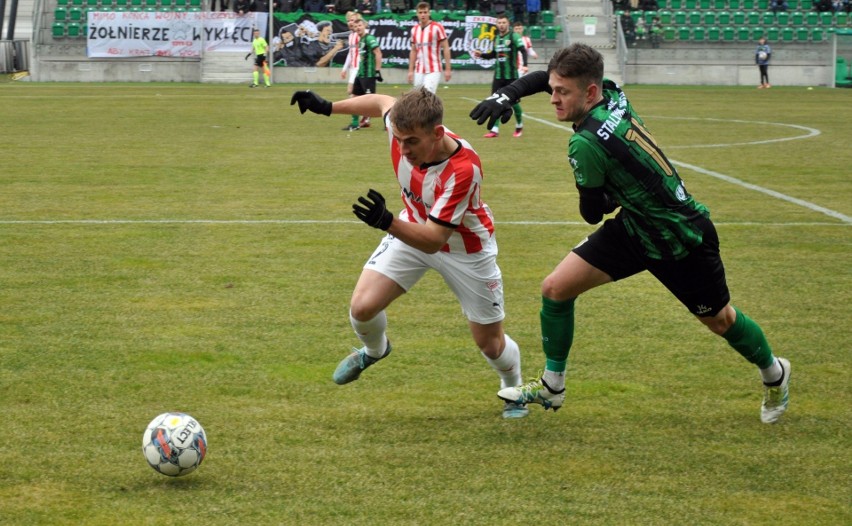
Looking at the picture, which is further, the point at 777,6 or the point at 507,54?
the point at 777,6

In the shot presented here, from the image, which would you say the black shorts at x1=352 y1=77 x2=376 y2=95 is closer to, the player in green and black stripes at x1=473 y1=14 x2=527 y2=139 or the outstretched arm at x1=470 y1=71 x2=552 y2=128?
the player in green and black stripes at x1=473 y1=14 x2=527 y2=139

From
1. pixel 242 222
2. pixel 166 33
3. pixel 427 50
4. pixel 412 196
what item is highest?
pixel 166 33

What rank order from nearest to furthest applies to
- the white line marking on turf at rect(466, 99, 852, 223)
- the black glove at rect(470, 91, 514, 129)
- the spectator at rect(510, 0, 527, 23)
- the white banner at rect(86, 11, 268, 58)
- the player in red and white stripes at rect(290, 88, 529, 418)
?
the player in red and white stripes at rect(290, 88, 529, 418)
the black glove at rect(470, 91, 514, 129)
the white line marking on turf at rect(466, 99, 852, 223)
the white banner at rect(86, 11, 268, 58)
the spectator at rect(510, 0, 527, 23)

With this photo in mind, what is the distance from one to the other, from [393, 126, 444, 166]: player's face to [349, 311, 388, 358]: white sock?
0.90m

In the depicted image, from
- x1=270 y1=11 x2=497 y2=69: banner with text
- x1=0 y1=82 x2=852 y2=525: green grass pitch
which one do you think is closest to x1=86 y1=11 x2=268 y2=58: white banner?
x1=270 y1=11 x2=497 y2=69: banner with text

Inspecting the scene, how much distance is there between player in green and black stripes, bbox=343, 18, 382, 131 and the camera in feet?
72.6

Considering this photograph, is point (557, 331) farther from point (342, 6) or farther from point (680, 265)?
point (342, 6)

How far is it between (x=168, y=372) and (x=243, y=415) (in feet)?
2.84

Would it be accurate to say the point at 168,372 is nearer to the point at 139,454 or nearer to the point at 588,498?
the point at 139,454

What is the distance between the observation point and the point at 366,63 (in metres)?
22.3

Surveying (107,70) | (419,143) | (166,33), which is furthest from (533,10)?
(419,143)

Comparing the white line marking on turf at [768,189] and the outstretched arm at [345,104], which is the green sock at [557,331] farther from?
the white line marking on turf at [768,189]

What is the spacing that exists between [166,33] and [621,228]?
36237 mm

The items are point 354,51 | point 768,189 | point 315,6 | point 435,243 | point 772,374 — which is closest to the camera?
point 435,243
